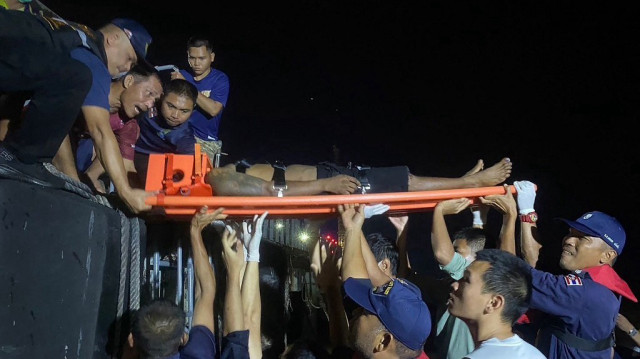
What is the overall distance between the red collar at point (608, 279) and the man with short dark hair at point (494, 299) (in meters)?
1.08

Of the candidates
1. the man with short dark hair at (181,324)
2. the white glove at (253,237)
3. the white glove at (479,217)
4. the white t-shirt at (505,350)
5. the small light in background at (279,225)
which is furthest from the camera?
the small light in background at (279,225)

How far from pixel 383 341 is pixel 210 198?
1259 mm

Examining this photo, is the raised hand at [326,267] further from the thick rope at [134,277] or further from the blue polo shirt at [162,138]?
the blue polo shirt at [162,138]

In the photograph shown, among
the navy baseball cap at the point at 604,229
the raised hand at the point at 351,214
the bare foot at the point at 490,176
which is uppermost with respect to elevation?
the bare foot at the point at 490,176

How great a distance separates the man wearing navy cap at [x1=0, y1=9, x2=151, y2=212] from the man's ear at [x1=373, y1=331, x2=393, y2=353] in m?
1.44

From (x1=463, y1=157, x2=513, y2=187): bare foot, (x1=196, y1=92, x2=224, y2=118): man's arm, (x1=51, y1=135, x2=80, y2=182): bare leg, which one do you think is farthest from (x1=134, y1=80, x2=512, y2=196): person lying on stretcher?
(x1=51, y1=135, x2=80, y2=182): bare leg

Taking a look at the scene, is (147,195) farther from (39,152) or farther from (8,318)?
(8,318)

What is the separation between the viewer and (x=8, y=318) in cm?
163

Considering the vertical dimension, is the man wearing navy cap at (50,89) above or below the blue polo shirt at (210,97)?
below

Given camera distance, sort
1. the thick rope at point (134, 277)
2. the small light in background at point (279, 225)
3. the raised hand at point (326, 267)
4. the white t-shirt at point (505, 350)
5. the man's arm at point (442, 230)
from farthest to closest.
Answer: the small light in background at point (279, 225) → the raised hand at point (326, 267) → the man's arm at point (442, 230) → the thick rope at point (134, 277) → the white t-shirt at point (505, 350)

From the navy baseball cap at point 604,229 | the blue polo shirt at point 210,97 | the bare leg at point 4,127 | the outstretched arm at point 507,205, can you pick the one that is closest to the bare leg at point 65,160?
the bare leg at point 4,127

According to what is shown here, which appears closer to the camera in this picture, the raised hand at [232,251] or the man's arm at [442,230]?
the raised hand at [232,251]

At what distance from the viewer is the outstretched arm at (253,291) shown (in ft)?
9.21

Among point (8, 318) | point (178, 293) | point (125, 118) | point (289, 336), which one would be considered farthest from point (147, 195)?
point (289, 336)
